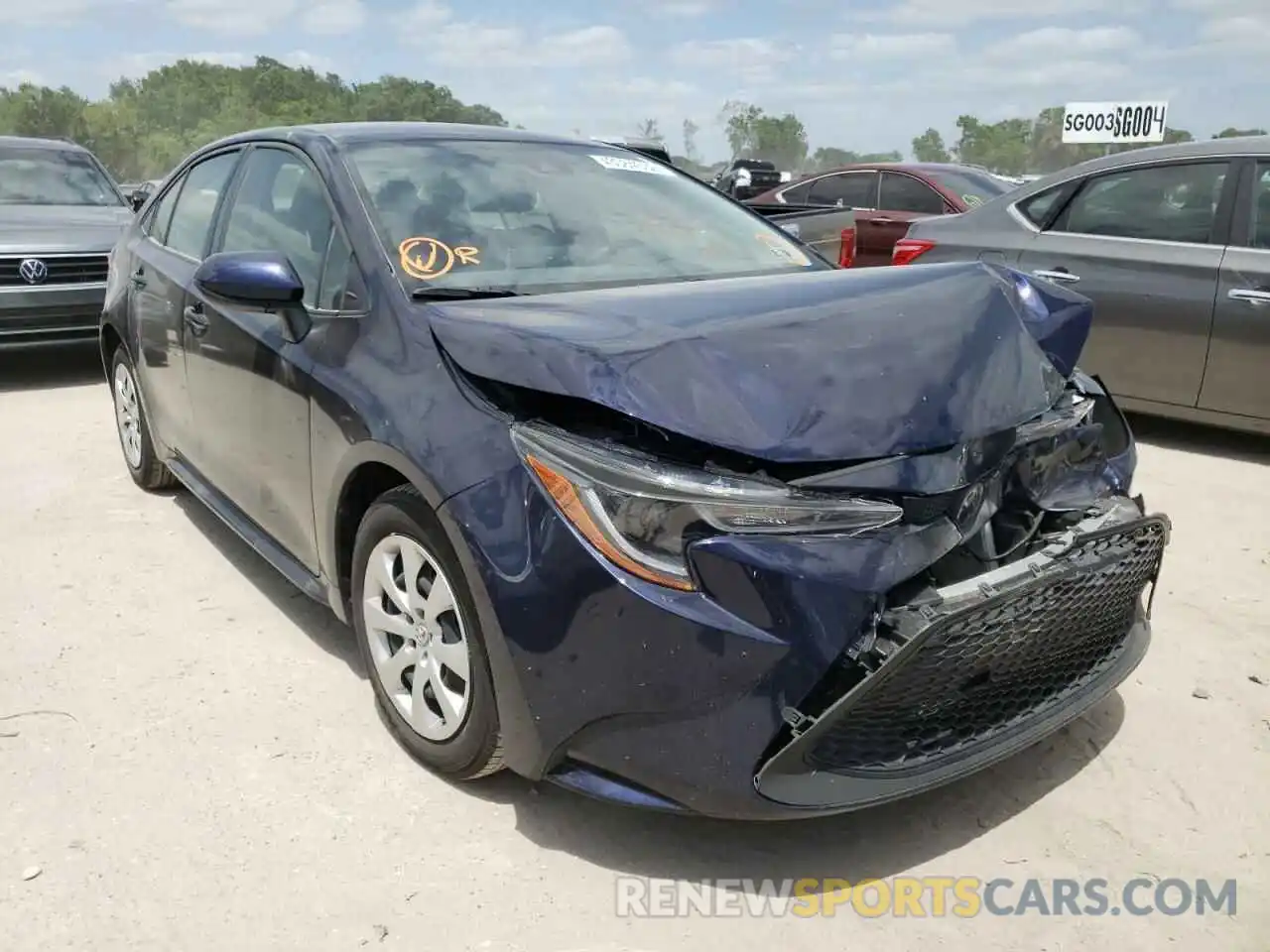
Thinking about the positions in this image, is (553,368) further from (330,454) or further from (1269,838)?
(1269,838)

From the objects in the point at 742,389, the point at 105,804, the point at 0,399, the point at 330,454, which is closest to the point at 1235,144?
the point at 742,389

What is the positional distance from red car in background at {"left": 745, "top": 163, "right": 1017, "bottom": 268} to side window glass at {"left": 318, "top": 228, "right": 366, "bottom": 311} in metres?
6.69

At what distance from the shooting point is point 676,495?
6.65 feet

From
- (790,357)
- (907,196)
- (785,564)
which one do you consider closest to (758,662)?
(785,564)

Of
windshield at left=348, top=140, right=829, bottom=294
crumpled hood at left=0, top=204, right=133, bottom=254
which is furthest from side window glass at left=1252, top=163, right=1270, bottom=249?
crumpled hood at left=0, top=204, right=133, bottom=254

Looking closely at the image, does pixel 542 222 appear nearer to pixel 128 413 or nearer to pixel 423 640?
pixel 423 640

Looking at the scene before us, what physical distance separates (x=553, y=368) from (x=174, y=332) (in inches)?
91.2

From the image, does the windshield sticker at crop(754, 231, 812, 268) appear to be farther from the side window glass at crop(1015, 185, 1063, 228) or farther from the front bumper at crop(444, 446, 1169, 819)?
the side window glass at crop(1015, 185, 1063, 228)

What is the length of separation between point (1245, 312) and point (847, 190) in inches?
228

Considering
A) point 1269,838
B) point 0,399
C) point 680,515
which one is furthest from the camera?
point 0,399

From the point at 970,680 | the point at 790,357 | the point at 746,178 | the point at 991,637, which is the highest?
the point at 746,178

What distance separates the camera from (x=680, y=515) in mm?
2027

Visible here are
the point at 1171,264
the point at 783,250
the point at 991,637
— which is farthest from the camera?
the point at 1171,264

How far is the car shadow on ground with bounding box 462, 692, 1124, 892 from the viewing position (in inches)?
92.0
